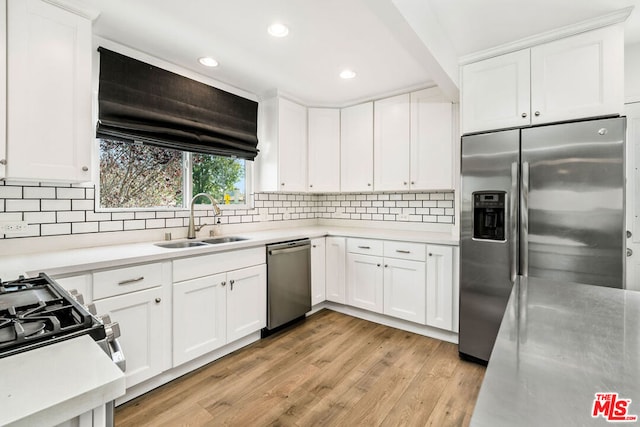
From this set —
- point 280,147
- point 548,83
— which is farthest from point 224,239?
point 548,83

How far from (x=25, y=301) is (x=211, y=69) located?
7.38 ft

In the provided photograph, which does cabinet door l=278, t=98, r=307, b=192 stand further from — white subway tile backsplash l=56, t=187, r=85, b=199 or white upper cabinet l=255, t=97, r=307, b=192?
white subway tile backsplash l=56, t=187, r=85, b=199

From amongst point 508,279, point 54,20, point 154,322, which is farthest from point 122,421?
point 508,279

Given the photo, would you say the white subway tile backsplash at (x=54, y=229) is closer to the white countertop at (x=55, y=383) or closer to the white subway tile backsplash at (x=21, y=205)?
the white subway tile backsplash at (x=21, y=205)

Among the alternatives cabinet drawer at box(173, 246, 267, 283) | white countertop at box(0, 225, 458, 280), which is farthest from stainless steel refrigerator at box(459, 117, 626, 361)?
cabinet drawer at box(173, 246, 267, 283)

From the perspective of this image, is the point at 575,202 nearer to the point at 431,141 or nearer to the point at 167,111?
the point at 431,141

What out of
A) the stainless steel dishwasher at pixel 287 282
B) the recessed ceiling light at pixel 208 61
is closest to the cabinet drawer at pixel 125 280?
the stainless steel dishwasher at pixel 287 282

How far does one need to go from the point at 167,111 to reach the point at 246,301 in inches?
65.6

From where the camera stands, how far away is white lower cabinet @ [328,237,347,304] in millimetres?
3238

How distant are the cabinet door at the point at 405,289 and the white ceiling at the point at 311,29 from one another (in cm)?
170

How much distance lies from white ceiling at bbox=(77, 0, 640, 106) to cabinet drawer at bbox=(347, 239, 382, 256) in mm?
1563

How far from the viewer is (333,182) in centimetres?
354

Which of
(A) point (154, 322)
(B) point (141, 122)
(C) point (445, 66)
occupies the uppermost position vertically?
(C) point (445, 66)

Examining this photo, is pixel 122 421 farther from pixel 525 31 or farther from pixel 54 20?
pixel 525 31
